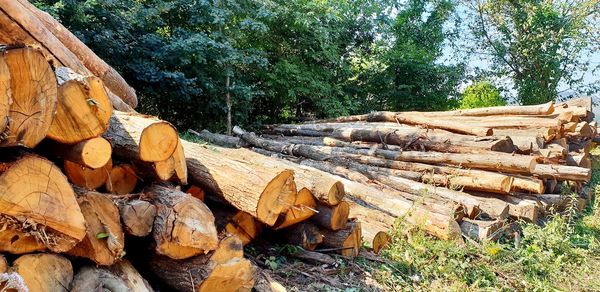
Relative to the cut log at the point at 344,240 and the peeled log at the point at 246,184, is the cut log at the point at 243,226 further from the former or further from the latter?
the cut log at the point at 344,240

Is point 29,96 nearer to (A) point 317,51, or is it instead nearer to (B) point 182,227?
(B) point 182,227

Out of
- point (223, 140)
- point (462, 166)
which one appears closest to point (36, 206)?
point (462, 166)

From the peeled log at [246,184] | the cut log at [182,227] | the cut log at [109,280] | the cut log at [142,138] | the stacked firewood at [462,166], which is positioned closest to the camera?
the cut log at [109,280]

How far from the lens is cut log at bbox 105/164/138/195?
9.07 ft

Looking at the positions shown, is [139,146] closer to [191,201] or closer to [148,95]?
[191,201]

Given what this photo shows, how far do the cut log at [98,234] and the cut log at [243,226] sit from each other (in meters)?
0.99

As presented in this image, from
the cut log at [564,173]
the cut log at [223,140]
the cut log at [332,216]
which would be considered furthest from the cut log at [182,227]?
the cut log at [223,140]

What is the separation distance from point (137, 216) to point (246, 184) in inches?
29.4

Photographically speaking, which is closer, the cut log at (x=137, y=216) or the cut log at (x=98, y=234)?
the cut log at (x=98, y=234)

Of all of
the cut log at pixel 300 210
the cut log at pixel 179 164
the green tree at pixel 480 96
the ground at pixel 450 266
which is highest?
the green tree at pixel 480 96

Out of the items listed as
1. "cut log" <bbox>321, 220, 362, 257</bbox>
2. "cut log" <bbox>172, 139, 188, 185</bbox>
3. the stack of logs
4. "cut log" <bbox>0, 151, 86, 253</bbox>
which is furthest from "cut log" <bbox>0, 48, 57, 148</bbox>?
"cut log" <bbox>321, 220, 362, 257</bbox>

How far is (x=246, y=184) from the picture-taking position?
296 cm

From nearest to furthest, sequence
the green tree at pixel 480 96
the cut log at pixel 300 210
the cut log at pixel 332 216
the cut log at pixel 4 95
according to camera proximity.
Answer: the cut log at pixel 4 95
the cut log at pixel 300 210
the cut log at pixel 332 216
the green tree at pixel 480 96

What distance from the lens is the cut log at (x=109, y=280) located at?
219 cm
